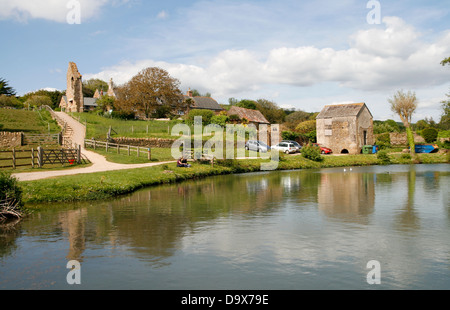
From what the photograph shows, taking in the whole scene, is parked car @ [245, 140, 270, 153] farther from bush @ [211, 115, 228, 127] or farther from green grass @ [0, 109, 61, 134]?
green grass @ [0, 109, 61, 134]

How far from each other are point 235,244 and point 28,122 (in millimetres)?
46703

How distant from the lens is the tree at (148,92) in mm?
62344

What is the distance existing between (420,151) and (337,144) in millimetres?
10350

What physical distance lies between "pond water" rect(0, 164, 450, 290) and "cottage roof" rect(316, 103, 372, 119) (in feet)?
105

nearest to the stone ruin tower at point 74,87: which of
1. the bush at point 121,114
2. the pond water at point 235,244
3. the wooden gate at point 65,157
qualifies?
the bush at point 121,114

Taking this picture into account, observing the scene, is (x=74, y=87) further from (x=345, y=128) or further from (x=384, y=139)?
(x=384, y=139)

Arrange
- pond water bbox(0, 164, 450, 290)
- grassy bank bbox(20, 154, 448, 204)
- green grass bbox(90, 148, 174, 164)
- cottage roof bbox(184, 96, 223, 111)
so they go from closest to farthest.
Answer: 1. pond water bbox(0, 164, 450, 290)
2. grassy bank bbox(20, 154, 448, 204)
3. green grass bbox(90, 148, 174, 164)
4. cottage roof bbox(184, 96, 223, 111)

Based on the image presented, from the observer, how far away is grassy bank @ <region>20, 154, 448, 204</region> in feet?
57.8

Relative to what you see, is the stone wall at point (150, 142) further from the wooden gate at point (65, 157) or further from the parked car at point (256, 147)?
the wooden gate at point (65, 157)

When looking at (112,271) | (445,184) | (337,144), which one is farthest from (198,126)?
(112,271)

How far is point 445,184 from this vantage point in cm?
2267

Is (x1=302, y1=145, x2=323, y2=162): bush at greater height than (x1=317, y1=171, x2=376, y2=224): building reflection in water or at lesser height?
greater

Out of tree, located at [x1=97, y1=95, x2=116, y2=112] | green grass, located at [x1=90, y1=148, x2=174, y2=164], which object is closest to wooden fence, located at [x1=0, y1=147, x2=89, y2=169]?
green grass, located at [x1=90, y1=148, x2=174, y2=164]

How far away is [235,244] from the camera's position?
10.6 m
